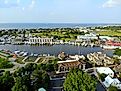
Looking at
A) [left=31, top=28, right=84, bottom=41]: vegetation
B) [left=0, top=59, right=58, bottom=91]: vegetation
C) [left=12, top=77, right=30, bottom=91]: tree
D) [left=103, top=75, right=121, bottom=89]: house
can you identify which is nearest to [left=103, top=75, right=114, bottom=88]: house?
[left=103, top=75, right=121, bottom=89]: house

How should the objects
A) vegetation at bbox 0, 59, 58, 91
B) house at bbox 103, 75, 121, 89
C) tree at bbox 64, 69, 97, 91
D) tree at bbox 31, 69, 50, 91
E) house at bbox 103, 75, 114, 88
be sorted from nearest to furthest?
tree at bbox 64, 69, 97, 91
vegetation at bbox 0, 59, 58, 91
tree at bbox 31, 69, 50, 91
house at bbox 103, 75, 121, 89
house at bbox 103, 75, 114, 88

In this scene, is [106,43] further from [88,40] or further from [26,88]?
[26,88]

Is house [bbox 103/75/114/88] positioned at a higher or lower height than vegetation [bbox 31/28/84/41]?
higher

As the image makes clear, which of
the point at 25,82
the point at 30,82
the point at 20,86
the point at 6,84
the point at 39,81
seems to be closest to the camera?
the point at 20,86

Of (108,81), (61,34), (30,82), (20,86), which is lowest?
(61,34)

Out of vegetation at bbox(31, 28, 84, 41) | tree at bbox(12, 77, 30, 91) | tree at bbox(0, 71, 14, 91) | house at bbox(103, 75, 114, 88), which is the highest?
tree at bbox(12, 77, 30, 91)

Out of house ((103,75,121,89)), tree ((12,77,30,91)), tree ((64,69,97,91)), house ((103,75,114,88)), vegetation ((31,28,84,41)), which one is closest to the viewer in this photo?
tree ((64,69,97,91))

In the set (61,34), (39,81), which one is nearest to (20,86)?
(39,81)

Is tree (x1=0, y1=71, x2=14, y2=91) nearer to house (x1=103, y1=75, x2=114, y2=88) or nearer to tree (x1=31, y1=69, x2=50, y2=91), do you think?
tree (x1=31, y1=69, x2=50, y2=91)

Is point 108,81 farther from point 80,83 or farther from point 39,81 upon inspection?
point 80,83

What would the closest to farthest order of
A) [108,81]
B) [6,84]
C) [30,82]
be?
[30,82] < [6,84] < [108,81]

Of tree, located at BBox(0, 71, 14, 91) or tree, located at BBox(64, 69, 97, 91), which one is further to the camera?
Answer: tree, located at BBox(0, 71, 14, 91)

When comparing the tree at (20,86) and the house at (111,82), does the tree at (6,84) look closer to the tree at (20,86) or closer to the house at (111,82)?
the tree at (20,86)
